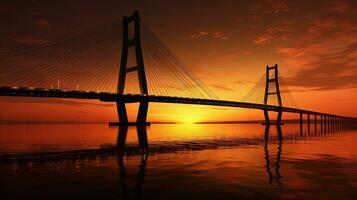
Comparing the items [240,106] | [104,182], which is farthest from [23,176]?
[240,106]

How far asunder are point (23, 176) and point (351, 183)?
1142cm

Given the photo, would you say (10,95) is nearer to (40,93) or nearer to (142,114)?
(40,93)

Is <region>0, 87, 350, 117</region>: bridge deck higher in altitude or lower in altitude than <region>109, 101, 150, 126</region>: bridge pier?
higher

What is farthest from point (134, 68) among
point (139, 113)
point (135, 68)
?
point (139, 113)

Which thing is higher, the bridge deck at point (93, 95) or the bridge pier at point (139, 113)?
the bridge deck at point (93, 95)

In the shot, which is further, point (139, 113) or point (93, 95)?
point (139, 113)

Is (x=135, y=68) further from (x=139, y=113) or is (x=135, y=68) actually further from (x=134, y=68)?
(x=139, y=113)

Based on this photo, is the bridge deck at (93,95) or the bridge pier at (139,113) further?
the bridge pier at (139,113)

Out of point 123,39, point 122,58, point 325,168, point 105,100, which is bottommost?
point 325,168

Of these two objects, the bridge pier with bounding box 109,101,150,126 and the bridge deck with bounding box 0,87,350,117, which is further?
the bridge pier with bounding box 109,101,150,126

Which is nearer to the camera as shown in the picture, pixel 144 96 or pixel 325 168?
pixel 325 168

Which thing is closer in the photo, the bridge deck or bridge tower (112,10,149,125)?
the bridge deck

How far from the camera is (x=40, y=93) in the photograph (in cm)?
6278

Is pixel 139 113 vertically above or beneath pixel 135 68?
beneath
